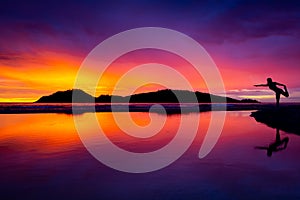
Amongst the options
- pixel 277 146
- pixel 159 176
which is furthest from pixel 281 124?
pixel 159 176

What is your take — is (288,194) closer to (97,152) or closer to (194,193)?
(194,193)

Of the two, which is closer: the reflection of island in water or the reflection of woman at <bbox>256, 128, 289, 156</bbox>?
the reflection of woman at <bbox>256, 128, 289, 156</bbox>

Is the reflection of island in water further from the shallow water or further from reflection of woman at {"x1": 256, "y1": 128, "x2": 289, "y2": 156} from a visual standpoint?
the shallow water

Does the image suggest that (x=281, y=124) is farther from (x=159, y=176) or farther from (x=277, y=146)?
(x=159, y=176)

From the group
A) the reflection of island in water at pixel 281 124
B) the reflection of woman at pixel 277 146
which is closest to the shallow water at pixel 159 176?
the reflection of woman at pixel 277 146

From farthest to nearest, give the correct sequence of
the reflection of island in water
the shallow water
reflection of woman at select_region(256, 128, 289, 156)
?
the reflection of island in water → reflection of woman at select_region(256, 128, 289, 156) → the shallow water

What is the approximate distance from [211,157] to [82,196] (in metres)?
5.75

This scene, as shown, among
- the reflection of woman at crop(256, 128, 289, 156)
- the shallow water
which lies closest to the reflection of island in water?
the reflection of woman at crop(256, 128, 289, 156)

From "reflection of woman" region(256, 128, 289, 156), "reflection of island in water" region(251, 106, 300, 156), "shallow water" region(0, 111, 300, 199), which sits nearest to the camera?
"shallow water" region(0, 111, 300, 199)

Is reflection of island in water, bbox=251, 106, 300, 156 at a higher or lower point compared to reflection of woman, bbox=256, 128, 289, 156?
higher

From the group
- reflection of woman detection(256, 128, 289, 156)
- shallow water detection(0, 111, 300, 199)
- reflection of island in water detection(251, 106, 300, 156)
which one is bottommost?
shallow water detection(0, 111, 300, 199)

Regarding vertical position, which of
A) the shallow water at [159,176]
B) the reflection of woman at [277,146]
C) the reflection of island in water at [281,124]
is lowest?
the shallow water at [159,176]

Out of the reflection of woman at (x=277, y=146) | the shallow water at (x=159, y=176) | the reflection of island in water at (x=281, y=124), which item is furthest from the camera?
the reflection of island in water at (x=281, y=124)

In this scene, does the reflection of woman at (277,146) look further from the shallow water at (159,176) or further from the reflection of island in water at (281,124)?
the shallow water at (159,176)
